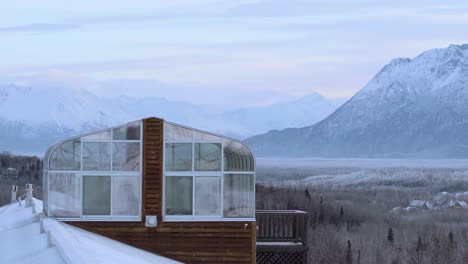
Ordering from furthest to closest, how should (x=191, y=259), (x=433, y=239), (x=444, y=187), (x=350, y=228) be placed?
(x=444, y=187), (x=350, y=228), (x=433, y=239), (x=191, y=259)

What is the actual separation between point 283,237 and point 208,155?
5301 mm

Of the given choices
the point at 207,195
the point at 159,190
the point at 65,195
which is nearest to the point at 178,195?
the point at 159,190

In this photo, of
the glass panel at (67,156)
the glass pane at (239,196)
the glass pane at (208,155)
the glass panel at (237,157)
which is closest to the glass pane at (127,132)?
the glass panel at (67,156)

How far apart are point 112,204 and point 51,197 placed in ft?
4.42

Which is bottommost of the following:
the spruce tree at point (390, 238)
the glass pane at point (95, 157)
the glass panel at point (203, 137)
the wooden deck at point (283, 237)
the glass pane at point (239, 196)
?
the spruce tree at point (390, 238)

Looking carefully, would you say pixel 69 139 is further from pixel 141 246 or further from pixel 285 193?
pixel 285 193

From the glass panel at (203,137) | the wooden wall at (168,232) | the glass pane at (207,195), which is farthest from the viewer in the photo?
the glass panel at (203,137)

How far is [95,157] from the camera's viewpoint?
71.5 feet

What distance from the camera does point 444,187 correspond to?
87.1m

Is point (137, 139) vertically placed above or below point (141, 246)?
above

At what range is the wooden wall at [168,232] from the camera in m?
21.6

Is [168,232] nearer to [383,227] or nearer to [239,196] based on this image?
[239,196]

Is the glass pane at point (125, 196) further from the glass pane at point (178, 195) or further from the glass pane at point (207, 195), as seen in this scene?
the glass pane at point (207, 195)

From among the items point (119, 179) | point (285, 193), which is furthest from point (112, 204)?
point (285, 193)
